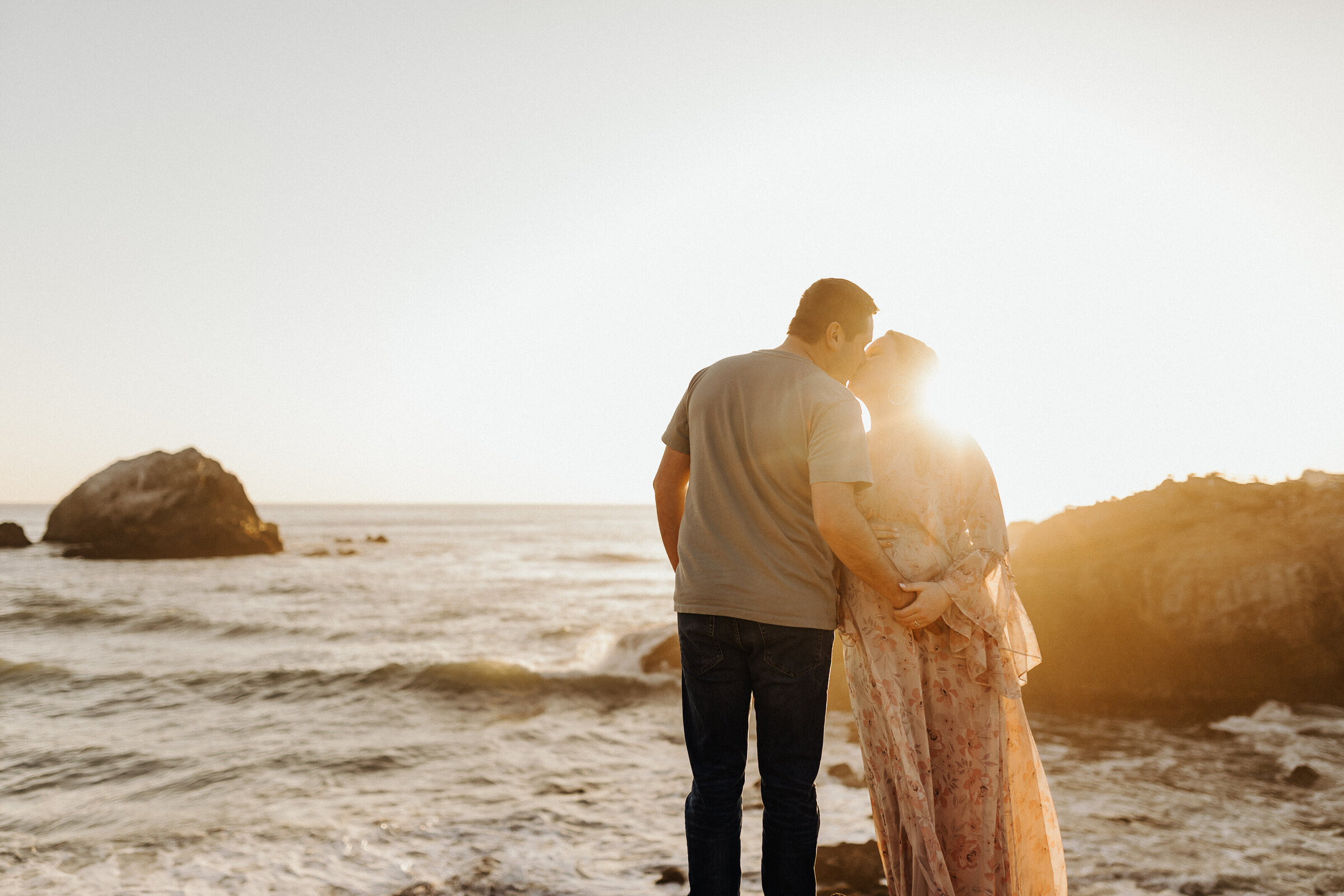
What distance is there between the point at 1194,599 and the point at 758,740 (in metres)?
5.50

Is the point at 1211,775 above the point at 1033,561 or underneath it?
underneath

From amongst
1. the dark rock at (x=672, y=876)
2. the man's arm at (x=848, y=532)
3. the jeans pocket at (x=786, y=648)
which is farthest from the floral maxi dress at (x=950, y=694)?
the dark rock at (x=672, y=876)

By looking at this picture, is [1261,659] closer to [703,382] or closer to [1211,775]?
[1211,775]

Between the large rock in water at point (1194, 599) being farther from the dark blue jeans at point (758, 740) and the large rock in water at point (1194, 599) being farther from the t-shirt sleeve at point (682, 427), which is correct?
the t-shirt sleeve at point (682, 427)

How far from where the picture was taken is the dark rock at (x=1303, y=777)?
186 inches

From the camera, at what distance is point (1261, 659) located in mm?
5848

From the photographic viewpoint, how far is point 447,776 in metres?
5.85

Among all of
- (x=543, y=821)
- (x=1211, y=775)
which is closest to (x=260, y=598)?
(x=543, y=821)

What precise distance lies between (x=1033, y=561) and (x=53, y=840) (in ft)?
26.9

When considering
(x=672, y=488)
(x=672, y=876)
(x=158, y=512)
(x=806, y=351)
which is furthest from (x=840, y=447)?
(x=158, y=512)

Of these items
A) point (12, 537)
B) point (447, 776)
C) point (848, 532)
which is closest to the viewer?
point (848, 532)

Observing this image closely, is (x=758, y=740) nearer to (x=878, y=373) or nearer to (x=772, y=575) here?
(x=772, y=575)

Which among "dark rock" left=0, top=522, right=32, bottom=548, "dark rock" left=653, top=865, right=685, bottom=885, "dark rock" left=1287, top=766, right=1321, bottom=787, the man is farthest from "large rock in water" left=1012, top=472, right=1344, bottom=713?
"dark rock" left=0, top=522, right=32, bottom=548

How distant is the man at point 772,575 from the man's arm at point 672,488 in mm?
214
